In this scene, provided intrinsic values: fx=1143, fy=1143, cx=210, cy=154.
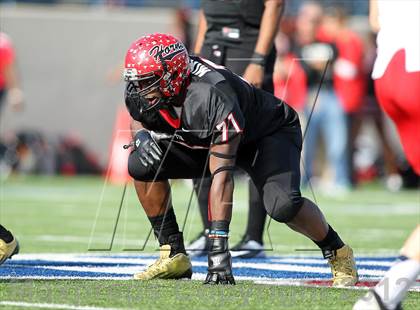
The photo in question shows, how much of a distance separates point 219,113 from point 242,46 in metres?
2.13

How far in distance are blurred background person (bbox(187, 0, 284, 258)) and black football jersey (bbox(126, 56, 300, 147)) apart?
1.29 meters

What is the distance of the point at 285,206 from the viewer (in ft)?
A: 18.7

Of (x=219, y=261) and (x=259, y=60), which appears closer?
(x=219, y=261)

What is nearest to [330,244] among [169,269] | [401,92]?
[169,269]

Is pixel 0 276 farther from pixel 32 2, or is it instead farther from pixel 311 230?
pixel 32 2

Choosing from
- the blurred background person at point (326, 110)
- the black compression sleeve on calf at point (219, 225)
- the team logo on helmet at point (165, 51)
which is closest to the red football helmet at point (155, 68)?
the team logo on helmet at point (165, 51)

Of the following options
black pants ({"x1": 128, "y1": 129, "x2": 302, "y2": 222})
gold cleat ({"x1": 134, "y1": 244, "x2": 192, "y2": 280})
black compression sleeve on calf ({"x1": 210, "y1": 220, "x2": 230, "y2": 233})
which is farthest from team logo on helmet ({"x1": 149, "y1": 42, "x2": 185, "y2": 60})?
gold cleat ({"x1": 134, "y1": 244, "x2": 192, "y2": 280})

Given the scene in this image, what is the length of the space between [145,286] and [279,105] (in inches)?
49.6

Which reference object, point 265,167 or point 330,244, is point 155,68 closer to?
point 265,167

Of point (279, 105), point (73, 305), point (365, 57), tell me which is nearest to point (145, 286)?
point (73, 305)

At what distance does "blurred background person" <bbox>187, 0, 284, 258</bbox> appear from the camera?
7363mm

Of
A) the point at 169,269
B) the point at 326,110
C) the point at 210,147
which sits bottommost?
the point at 326,110

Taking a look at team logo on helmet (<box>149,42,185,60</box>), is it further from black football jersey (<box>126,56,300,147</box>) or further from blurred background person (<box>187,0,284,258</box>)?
blurred background person (<box>187,0,284,258</box>)

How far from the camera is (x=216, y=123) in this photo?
548 centimetres
